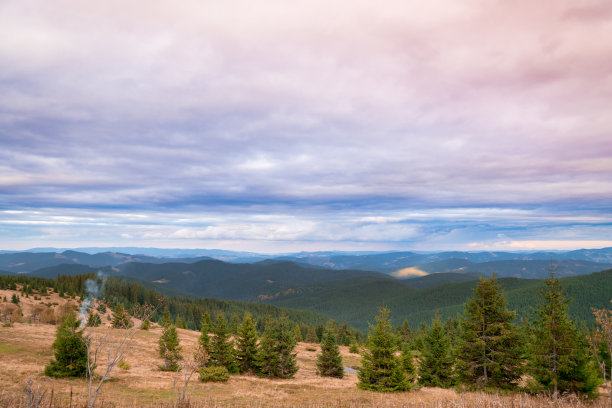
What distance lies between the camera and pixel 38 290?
105 meters

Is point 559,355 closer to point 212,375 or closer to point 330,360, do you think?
point 330,360

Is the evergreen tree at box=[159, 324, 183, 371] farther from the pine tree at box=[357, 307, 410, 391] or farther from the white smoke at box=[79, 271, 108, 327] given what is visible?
the white smoke at box=[79, 271, 108, 327]

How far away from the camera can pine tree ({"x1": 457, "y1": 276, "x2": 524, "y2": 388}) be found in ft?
89.4

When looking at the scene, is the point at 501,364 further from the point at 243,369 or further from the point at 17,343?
the point at 17,343

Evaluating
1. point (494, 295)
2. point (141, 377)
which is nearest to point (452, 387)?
point (494, 295)

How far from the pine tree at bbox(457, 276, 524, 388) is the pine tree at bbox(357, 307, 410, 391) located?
578 centimetres

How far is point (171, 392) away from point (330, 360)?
29.1m

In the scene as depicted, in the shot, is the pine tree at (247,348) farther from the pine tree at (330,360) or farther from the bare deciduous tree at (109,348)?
the bare deciduous tree at (109,348)

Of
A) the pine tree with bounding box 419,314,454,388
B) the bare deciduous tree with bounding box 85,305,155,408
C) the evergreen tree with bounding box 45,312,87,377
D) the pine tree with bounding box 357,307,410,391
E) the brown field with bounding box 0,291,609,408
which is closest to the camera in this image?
the bare deciduous tree with bounding box 85,305,155,408

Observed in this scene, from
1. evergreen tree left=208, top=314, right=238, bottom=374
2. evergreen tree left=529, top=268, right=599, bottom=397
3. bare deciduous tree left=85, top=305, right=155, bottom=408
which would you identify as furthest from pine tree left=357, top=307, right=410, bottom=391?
bare deciduous tree left=85, top=305, right=155, bottom=408

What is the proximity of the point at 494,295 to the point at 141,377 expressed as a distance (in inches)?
1506

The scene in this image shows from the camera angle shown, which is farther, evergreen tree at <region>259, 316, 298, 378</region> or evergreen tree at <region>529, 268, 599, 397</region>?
evergreen tree at <region>259, 316, 298, 378</region>

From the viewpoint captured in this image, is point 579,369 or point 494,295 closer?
point 579,369

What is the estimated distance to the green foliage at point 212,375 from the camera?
34500 mm
